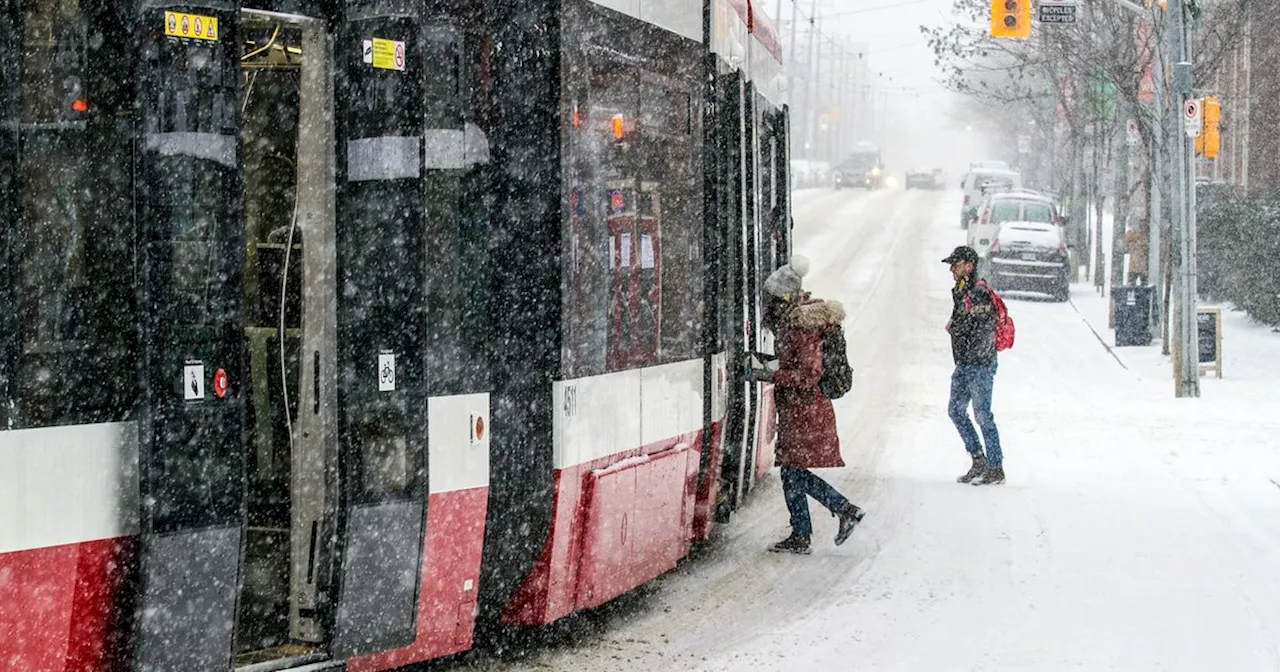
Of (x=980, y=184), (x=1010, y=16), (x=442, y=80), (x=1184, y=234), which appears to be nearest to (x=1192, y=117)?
(x=1184, y=234)

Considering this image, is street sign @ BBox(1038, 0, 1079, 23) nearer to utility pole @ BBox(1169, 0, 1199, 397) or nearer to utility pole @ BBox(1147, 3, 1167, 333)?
utility pole @ BBox(1169, 0, 1199, 397)

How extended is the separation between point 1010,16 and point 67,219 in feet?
55.7

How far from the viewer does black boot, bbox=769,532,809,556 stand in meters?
10.0

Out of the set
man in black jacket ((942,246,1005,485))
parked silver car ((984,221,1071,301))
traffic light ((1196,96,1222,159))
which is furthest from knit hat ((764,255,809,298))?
parked silver car ((984,221,1071,301))

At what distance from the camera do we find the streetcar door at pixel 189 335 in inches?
204

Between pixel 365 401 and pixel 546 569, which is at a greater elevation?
pixel 365 401

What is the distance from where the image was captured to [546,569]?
698 cm

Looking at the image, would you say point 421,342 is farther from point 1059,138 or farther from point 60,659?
point 1059,138

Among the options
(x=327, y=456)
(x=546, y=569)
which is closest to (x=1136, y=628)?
(x=546, y=569)

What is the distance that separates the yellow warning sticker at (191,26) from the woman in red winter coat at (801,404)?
5021 millimetres

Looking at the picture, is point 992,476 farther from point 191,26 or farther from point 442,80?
point 191,26

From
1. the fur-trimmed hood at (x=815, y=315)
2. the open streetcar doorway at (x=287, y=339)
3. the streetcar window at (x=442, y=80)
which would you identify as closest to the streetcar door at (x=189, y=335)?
the open streetcar doorway at (x=287, y=339)

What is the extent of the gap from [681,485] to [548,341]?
1844 millimetres

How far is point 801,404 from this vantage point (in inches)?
388
